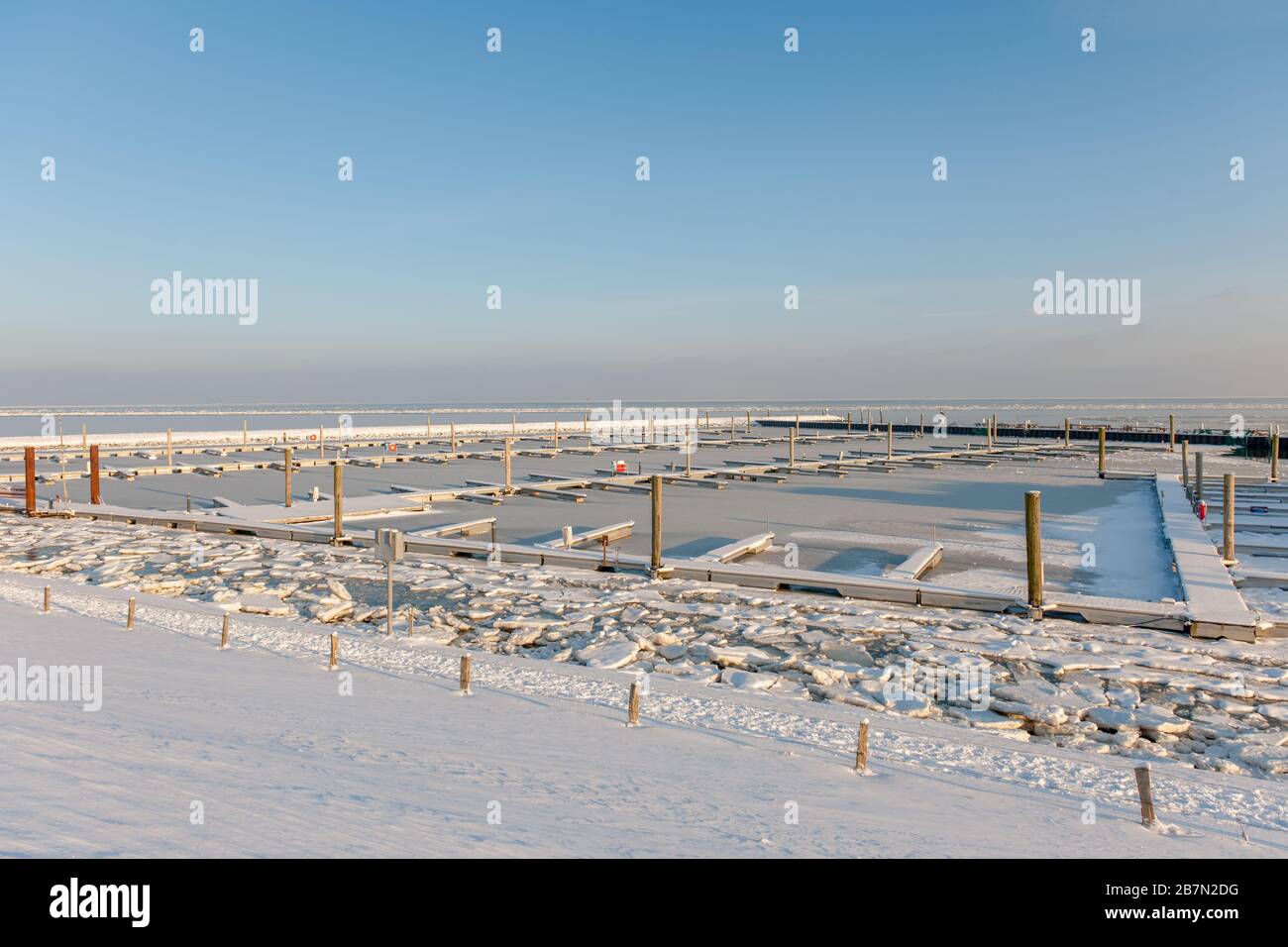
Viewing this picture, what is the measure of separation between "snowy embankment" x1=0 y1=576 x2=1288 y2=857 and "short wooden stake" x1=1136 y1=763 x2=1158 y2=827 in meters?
0.15

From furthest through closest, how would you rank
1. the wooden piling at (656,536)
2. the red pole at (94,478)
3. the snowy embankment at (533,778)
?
1. the red pole at (94,478)
2. the wooden piling at (656,536)
3. the snowy embankment at (533,778)

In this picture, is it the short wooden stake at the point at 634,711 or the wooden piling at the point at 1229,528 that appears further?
the wooden piling at the point at 1229,528

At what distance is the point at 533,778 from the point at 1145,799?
513 centimetres

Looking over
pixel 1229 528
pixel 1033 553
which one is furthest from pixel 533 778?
pixel 1229 528

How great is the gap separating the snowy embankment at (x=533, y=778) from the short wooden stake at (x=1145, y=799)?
0.49ft

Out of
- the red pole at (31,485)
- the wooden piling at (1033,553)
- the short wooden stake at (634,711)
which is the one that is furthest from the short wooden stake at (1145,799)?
the red pole at (31,485)

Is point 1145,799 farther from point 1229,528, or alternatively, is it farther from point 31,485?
point 31,485

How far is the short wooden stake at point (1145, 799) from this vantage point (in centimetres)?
701

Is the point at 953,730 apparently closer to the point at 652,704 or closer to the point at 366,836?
the point at 652,704

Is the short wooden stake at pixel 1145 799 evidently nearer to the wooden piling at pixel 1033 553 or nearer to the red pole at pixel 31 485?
the wooden piling at pixel 1033 553

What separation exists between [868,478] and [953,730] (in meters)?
32.0

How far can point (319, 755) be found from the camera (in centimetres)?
784

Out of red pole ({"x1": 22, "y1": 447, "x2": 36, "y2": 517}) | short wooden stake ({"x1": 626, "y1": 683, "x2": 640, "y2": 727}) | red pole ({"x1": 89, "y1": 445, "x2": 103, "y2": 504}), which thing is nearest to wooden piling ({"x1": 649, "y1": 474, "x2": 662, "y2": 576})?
short wooden stake ({"x1": 626, "y1": 683, "x2": 640, "y2": 727})

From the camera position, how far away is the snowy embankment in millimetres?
6281
